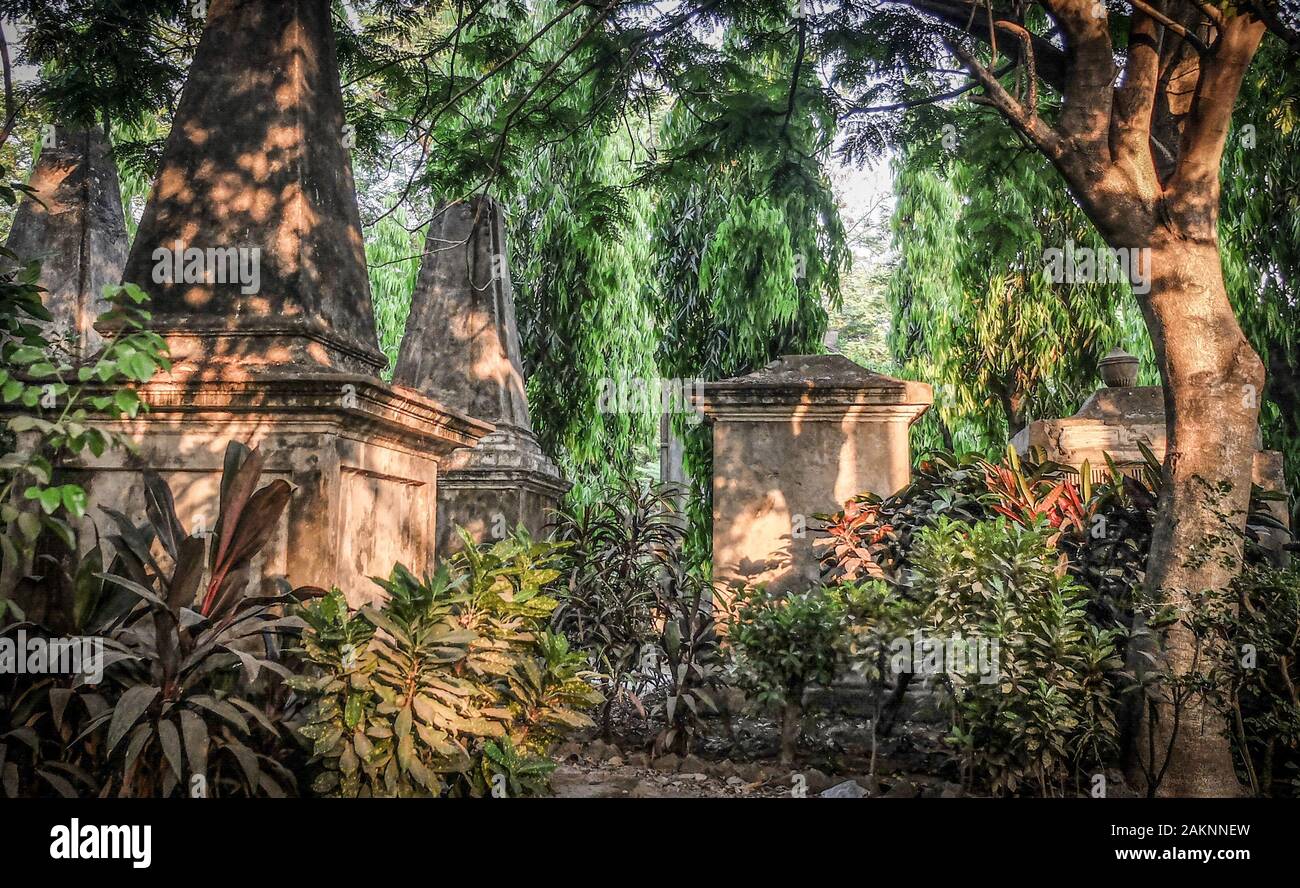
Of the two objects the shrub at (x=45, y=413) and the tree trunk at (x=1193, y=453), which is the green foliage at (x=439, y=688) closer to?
the shrub at (x=45, y=413)

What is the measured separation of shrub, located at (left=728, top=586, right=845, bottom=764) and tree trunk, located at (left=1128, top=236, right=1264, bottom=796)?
4.44 feet

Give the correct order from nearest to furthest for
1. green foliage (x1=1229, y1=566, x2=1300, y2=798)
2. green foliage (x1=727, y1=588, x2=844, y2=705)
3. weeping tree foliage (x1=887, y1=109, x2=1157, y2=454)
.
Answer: green foliage (x1=1229, y1=566, x2=1300, y2=798) < green foliage (x1=727, y1=588, x2=844, y2=705) < weeping tree foliage (x1=887, y1=109, x2=1157, y2=454)

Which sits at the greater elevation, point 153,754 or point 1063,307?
point 1063,307

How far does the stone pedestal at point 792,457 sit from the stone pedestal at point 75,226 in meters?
4.87

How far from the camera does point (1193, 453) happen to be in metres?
4.07

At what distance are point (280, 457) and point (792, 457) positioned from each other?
3.32 m

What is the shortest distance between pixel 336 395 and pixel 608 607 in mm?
2535

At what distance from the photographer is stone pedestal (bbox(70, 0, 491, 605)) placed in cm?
344

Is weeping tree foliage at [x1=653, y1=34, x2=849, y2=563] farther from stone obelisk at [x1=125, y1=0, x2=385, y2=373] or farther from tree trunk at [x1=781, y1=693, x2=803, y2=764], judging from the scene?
tree trunk at [x1=781, y1=693, x2=803, y2=764]

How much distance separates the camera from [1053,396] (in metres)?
11.9

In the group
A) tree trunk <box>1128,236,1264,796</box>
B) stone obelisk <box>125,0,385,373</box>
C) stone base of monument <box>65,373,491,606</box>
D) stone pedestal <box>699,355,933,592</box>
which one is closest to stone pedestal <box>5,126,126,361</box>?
stone obelisk <box>125,0,385,373</box>

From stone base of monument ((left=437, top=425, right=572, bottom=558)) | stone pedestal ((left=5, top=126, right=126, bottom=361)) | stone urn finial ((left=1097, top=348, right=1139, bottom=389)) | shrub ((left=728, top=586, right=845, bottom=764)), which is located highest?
stone pedestal ((left=5, top=126, right=126, bottom=361))
